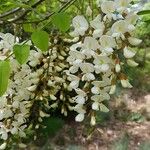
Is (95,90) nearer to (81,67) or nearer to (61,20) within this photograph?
(81,67)

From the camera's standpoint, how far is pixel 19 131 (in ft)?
6.12

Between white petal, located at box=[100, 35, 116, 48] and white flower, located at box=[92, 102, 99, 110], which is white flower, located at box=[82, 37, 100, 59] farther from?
white flower, located at box=[92, 102, 99, 110]

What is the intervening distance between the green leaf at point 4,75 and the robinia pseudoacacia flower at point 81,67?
0.20m

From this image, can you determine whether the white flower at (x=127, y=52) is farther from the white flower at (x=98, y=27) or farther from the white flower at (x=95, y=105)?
the white flower at (x=95, y=105)

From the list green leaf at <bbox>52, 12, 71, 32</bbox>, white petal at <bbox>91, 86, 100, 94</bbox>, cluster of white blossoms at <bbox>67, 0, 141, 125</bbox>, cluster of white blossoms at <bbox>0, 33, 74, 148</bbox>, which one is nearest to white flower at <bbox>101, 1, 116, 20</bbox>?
cluster of white blossoms at <bbox>67, 0, 141, 125</bbox>

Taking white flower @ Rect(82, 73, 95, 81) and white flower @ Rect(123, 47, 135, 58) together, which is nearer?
white flower @ Rect(123, 47, 135, 58)

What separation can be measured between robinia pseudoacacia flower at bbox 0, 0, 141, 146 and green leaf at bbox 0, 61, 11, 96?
0.20 metres

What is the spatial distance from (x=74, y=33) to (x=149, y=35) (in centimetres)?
1103

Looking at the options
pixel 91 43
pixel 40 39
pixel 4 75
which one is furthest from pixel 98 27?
pixel 4 75

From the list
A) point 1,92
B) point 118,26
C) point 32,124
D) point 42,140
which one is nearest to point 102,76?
point 118,26

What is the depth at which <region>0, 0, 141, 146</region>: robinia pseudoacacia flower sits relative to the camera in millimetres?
1266

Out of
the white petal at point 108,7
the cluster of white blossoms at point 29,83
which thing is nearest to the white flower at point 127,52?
the white petal at point 108,7

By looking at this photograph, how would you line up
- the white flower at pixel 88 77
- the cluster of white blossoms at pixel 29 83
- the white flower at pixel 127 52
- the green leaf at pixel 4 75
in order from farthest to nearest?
the cluster of white blossoms at pixel 29 83 → the white flower at pixel 88 77 → the white flower at pixel 127 52 → the green leaf at pixel 4 75

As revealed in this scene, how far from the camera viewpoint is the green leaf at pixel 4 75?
3.79ft
